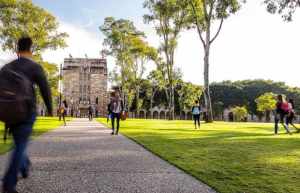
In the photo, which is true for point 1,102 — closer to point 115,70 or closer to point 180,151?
point 180,151

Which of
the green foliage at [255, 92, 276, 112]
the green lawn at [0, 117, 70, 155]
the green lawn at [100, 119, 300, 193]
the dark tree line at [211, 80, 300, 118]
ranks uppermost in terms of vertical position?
the dark tree line at [211, 80, 300, 118]

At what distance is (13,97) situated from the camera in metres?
4.38

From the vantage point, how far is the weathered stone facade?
110 meters

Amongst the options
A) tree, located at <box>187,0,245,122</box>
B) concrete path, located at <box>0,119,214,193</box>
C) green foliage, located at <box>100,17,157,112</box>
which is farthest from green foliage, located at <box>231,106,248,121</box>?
concrete path, located at <box>0,119,214,193</box>

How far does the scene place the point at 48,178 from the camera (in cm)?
589

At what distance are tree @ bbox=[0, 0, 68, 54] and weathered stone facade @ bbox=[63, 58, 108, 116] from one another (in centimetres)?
6545

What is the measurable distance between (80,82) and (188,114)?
33061 mm

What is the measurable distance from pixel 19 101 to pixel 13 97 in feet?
0.26

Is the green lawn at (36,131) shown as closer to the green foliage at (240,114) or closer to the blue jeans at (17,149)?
the blue jeans at (17,149)

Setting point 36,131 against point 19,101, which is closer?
point 19,101

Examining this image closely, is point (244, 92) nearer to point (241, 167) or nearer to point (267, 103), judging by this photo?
point (267, 103)

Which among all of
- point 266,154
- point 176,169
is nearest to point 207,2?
point 266,154

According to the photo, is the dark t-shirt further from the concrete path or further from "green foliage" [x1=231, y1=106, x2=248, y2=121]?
"green foliage" [x1=231, y1=106, x2=248, y2=121]

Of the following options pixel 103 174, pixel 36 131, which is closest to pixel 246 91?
pixel 36 131
